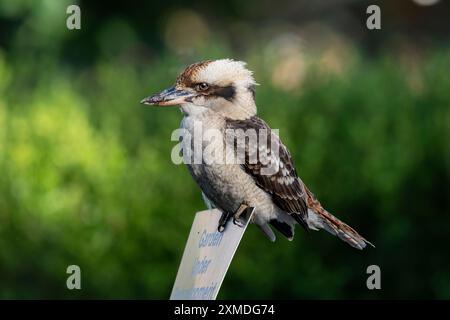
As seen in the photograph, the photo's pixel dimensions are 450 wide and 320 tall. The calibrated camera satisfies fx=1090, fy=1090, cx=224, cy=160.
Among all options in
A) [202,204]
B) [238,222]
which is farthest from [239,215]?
[202,204]

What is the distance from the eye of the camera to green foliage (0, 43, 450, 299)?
6.44 metres

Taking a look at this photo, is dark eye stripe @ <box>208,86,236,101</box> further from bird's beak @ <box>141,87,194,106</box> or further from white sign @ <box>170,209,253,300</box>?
white sign @ <box>170,209,253,300</box>

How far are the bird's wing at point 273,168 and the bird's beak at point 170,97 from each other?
0.67 feet

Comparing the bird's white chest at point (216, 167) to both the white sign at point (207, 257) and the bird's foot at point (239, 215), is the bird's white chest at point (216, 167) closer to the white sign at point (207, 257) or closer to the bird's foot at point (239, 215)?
the bird's foot at point (239, 215)

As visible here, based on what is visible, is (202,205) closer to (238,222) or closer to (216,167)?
(216,167)

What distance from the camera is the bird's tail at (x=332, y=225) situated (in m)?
4.42

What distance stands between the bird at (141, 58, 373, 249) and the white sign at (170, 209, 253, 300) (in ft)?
0.30

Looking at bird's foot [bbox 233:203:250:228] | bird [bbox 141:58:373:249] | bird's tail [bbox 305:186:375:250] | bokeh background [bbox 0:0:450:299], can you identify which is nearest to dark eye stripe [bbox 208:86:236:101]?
bird [bbox 141:58:373:249]

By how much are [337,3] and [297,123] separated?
23.8 feet

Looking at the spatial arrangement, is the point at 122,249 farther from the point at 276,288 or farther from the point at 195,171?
the point at 195,171

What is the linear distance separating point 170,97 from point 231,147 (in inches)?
12.1

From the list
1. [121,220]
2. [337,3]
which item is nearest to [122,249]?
[121,220]

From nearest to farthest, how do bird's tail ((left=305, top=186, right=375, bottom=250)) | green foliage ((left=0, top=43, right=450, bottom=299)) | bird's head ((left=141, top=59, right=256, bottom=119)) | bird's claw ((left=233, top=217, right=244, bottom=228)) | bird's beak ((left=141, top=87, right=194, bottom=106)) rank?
bird's claw ((left=233, top=217, right=244, bottom=228))
bird's beak ((left=141, top=87, right=194, bottom=106))
bird's head ((left=141, top=59, right=256, bottom=119))
bird's tail ((left=305, top=186, right=375, bottom=250))
green foliage ((left=0, top=43, right=450, bottom=299))

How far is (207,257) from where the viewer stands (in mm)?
3736
